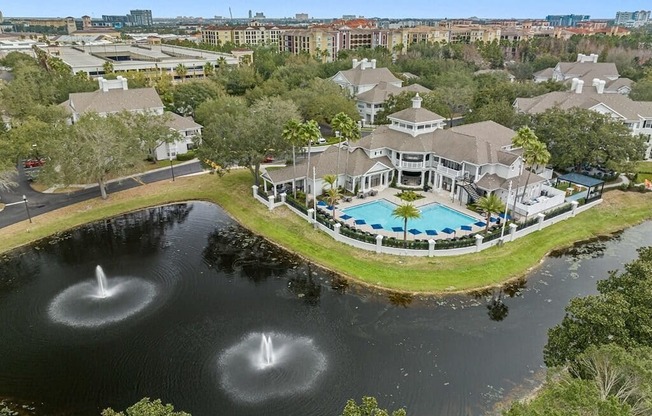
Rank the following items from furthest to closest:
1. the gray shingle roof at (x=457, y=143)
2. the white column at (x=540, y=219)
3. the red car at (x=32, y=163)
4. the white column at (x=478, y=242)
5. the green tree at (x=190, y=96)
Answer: the green tree at (x=190, y=96) < the red car at (x=32, y=163) < the gray shingle roof at (x=457, y=143) < the white column at (x=540, y=219) < the white column at (x=478, y=242)

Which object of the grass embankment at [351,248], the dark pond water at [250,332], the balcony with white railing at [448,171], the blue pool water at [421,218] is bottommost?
the dark pond water at [250,332]

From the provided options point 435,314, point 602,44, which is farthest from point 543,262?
point 602,44

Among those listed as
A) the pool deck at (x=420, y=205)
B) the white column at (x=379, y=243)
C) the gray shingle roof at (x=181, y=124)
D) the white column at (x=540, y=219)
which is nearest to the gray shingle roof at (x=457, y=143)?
the pool deck at (x=420, y=205)

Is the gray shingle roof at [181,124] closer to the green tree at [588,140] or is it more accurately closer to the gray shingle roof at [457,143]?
the gray shingle roof at [457,143]

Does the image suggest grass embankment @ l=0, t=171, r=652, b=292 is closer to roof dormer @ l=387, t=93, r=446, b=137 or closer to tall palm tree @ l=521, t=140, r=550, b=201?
tall palm tree @ l=521, t=140, r=550, b=201

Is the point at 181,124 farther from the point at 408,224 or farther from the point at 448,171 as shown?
the point at 408,224

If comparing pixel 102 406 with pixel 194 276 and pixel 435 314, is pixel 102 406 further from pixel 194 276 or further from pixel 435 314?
pixel 435 314

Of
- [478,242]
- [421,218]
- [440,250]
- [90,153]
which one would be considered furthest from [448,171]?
[90,153]
